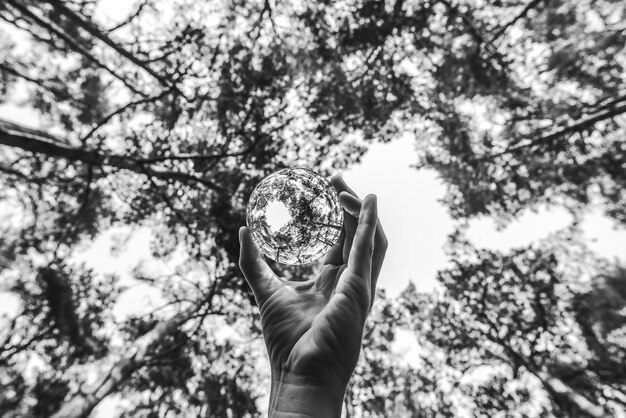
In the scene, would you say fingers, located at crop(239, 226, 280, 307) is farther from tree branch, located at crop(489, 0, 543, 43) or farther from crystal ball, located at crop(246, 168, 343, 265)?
tree branch, located at crop(489, 0, 543, 43)

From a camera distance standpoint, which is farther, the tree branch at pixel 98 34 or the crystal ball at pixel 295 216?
the tree branch at pixel 98 34

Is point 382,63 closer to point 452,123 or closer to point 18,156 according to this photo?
point 452,123

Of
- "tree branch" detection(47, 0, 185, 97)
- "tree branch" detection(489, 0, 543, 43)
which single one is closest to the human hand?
"tree branch" detection(47, 0, 185, 97)

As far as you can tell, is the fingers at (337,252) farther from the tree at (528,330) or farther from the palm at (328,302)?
the tree at (528,330)

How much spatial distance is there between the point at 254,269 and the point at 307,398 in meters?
1.02

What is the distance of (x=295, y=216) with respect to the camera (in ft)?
8.27

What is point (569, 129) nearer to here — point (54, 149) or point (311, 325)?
point (311, 325)

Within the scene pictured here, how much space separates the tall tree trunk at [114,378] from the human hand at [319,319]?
17.7 ft

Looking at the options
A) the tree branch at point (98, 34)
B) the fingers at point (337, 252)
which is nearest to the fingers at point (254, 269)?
the fingers at point (337, 252)

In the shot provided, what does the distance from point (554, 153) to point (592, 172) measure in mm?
1207

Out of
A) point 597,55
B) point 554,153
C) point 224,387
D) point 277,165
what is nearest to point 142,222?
point 277,165

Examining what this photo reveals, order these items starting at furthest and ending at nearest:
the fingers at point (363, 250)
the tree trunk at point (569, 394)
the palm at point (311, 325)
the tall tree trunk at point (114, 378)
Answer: the tree trunk at point (569, 394) < the tall tree trunk at point (114, 378) < the fingers at point (363, 250) < the palm at point (311, 325)

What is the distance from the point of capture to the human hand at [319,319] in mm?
1606

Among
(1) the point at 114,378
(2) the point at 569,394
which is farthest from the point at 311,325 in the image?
(2) the point at 569,394
